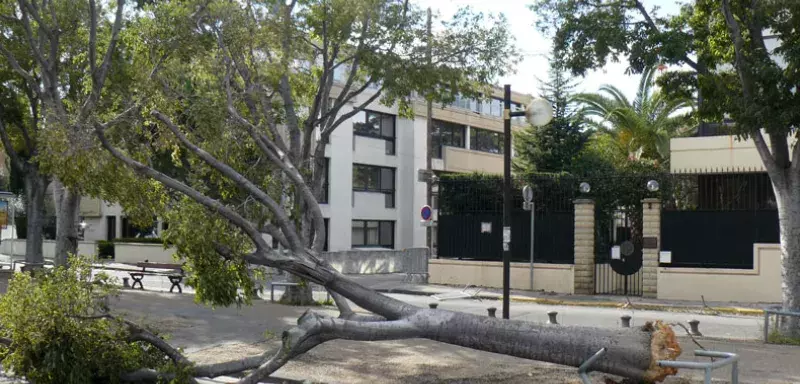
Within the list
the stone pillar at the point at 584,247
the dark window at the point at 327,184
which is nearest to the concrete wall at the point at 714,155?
the stone pillar at the point at 584,247

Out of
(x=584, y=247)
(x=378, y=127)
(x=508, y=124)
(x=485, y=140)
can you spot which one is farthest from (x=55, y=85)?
(x=485, y=140)

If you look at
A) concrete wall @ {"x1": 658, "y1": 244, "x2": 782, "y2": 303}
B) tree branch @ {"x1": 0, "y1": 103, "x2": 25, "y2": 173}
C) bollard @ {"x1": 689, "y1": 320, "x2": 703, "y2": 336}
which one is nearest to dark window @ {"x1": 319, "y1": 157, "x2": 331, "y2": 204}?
tree branch @ {"x1": 0, "y1": 103, "x2": 25, "y2": 173}

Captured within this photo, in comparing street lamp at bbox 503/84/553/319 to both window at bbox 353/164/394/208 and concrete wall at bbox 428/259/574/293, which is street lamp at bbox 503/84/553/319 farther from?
window at bbox 353/164/394/208

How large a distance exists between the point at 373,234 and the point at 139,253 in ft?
36.5

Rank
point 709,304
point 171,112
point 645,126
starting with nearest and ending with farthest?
point 171,112, point 709,304, point 645,126

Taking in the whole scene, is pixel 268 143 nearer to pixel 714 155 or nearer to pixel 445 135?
pixel 714 155

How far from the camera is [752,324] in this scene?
16.1 metres

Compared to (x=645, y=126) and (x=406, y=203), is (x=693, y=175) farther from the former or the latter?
(x=406, y=203)

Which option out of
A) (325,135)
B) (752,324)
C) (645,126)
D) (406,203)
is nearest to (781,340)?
(752,324)

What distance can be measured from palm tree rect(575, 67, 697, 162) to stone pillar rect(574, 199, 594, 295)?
1208 cm

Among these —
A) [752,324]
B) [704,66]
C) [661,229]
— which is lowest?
[752,324]

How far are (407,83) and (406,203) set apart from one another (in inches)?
960

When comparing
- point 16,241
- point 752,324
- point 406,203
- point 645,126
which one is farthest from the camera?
point 16,241

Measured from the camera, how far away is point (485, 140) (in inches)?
1772
